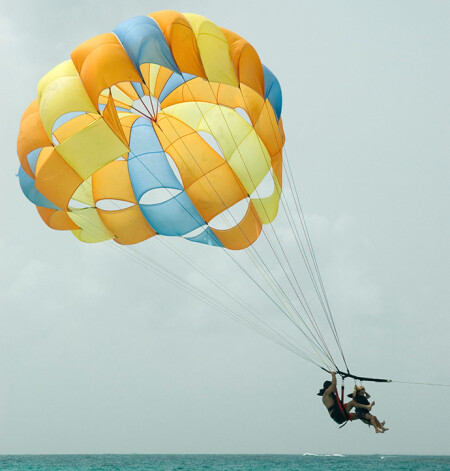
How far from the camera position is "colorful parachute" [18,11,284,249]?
32.0 feet

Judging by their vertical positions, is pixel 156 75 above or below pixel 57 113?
above

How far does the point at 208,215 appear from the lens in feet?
37.2

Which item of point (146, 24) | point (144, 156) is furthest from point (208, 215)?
point (146, 24)

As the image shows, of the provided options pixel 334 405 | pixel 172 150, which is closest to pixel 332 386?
pixel 334 405

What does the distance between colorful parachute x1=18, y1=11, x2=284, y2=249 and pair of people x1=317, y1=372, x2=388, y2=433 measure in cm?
314

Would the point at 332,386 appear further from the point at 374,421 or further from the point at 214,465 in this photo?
the point at 214,465

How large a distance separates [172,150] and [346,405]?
5036 millimetres

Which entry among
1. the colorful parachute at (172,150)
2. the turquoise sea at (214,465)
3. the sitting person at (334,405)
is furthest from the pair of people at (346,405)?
the turquoise sea at (214,465)

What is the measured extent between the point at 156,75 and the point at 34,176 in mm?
2642

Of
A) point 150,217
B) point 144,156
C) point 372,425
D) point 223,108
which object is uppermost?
point 223,108

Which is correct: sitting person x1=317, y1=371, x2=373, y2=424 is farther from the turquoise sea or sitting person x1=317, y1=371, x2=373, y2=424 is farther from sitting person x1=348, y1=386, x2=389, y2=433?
the turquoise sea

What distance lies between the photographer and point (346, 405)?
948 cm

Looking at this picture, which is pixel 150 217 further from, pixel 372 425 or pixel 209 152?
pixel 372 425

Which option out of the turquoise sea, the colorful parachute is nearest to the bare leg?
the colorful parachute
